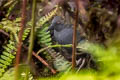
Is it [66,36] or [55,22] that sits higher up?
[55,22]

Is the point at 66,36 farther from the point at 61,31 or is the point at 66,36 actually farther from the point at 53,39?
the point at 53,39

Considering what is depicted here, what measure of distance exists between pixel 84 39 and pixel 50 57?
1.19ft

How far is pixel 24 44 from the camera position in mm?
2643

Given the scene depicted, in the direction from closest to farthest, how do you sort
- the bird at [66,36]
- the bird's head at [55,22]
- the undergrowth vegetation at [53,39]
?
the undergrowth vegetation at [53,39] < the bird at [66,36] < the bird's head at [55,22]

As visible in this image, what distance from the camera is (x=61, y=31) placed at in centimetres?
253

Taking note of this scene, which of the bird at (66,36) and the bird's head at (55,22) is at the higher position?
the bird's head at (55,22)

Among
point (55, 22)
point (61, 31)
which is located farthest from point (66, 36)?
point (55, 22)

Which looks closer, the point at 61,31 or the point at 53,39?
the point at 61,31

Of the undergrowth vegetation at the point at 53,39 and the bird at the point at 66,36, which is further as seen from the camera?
the bird at the point at 66,36

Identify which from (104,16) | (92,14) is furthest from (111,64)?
(92,14)

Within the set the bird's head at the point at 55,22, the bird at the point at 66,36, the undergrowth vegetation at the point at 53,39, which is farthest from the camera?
the bird's head at the point at 55,22

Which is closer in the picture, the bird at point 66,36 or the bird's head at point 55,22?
the bird at point 66,36

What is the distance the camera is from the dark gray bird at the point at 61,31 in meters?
2.47

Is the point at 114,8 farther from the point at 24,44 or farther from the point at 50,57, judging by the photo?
the point at 24,44
